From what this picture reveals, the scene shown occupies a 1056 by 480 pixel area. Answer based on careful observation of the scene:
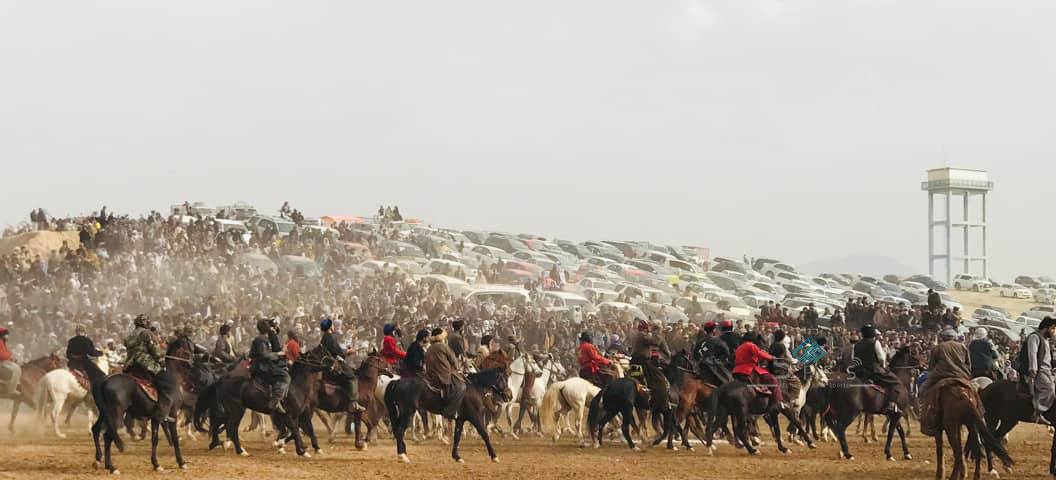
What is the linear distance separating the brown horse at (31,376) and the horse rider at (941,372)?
17.7 metres

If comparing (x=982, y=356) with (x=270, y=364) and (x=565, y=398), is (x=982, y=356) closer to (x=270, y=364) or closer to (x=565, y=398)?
(x=565, y=398)

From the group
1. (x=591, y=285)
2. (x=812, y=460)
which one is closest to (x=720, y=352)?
(x=812, y=460)

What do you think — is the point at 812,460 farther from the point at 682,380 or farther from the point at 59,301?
the point at 59,301

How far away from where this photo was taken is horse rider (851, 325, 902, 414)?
21688 mm

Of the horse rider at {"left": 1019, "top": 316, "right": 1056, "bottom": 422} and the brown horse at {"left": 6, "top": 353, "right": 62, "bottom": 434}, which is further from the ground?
the horse rider at {"left": 1019, "top": 316, "right": 1056, "bottom": 422}

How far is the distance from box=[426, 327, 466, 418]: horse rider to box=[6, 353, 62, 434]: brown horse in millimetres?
9825

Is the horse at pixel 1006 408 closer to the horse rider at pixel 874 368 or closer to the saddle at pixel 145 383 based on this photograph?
the horse rider at pixel 874 368

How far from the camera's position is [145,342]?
60.0 feet

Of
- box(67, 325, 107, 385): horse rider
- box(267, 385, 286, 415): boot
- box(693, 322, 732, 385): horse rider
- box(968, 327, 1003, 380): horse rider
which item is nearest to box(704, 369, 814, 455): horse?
box(693, 322, 732, 385): horse rider

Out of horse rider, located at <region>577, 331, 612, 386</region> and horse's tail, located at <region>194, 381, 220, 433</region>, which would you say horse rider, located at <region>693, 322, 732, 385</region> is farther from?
horse's tail, located at <region>194, 381, 220, 433</region>

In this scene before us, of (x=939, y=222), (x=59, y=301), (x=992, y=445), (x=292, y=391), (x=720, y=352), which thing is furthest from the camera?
(x=939, y=222)

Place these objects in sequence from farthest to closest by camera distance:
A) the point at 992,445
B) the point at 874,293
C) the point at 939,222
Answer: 1. the point at 939,222
2. the point at 874,293
3. the point at 992,445

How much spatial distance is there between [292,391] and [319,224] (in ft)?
111

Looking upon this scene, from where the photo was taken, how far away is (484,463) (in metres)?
20.6
